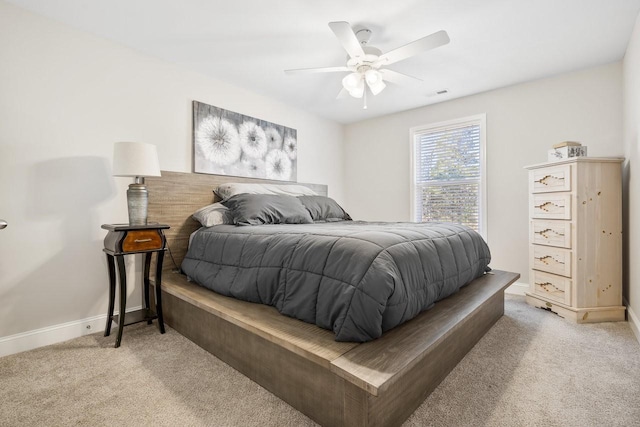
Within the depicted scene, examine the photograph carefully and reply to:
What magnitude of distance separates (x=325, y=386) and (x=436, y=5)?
94.2 inches

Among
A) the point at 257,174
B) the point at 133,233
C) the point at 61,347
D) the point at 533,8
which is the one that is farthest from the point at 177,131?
the point at 533,8

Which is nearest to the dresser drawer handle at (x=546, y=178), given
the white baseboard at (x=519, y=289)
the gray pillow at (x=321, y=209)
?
the white baseboard at (x=519, y=289)

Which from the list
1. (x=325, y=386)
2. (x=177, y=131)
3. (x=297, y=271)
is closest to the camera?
(x=325, y=386)

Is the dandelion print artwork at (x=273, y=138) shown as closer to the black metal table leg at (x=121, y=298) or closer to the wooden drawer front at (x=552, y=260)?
the black metal table leg at (x=121, y=298)

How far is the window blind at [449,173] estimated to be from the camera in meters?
3.72

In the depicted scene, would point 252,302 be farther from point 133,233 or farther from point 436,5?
point 436,5

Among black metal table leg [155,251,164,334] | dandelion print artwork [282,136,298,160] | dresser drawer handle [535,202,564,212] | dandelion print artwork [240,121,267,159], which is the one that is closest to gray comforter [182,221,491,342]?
black metal table leg [155,251,164,334]

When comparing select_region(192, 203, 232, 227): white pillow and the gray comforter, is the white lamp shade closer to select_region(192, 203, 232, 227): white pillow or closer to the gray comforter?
select_region(192, 203, 232, 227): white pillow

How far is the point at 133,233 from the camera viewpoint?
6.91ft

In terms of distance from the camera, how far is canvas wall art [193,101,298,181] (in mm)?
3051

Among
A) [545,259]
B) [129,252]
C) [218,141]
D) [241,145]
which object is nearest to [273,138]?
[241,145]

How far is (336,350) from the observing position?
1.23 meters

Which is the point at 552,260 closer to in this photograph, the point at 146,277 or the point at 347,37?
the point at 347,37

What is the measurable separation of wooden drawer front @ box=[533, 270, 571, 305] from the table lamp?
3.39 metres
